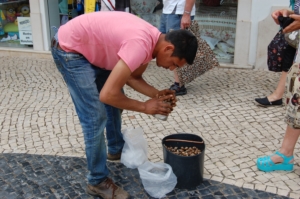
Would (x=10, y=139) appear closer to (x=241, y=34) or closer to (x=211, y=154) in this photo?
(x=211, y=154)

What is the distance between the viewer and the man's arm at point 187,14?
5.04 m

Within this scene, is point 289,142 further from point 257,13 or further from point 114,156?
point 257,13

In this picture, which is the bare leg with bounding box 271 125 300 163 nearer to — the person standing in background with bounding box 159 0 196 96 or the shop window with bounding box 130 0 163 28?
the person standing in background with bounding box 159 0 196 96

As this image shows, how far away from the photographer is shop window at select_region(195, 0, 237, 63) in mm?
6931

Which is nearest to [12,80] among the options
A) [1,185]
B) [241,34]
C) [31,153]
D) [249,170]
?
[31,153]

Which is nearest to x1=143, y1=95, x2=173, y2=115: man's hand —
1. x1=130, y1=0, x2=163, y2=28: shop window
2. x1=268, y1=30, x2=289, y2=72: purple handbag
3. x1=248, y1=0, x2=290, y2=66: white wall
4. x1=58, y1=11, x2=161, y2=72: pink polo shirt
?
A: x1=58, y1=11, x2=161, y2=72: pink polo shirt

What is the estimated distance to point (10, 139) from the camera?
4.31m

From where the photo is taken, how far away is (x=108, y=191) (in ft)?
10.4

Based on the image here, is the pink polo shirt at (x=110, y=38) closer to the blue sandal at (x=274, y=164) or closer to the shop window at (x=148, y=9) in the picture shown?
the blue sandal at (x=274, y=164)

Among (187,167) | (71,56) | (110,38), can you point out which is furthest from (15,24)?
(187,167)

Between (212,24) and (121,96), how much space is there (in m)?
4.92

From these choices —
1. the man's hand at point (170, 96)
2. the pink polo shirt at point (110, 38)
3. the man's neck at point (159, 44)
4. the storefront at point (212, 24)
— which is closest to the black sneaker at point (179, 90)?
the storefront at point (212, 24)

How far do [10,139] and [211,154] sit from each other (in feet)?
7.16

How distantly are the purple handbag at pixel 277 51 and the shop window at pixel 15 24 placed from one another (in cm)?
527
